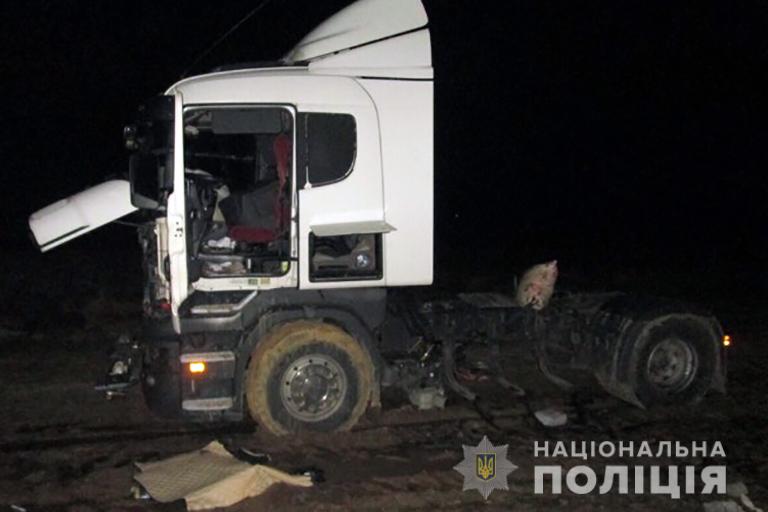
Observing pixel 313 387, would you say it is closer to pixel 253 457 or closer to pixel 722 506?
pixel 253 457

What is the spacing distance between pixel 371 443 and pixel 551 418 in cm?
181

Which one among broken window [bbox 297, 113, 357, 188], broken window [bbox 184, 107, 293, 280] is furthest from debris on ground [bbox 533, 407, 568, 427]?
broken window [bbox 297, 113, 357, 188]

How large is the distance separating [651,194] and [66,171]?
26.7 meters

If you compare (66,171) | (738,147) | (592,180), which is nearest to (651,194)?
(592,180)

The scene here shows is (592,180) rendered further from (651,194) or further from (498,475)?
(498,475)

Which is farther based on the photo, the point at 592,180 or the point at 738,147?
the point at 738,147

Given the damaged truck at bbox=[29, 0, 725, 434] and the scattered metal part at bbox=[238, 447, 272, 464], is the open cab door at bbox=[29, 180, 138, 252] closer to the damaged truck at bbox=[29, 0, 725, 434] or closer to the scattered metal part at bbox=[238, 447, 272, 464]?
the damaged truck at bbox=[29, 0, 725, 434]

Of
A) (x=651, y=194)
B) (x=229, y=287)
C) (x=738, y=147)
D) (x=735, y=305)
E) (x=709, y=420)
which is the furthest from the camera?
(x=738, y=147)

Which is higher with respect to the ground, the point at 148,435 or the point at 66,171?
the point at 66,171

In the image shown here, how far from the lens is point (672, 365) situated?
27.5ft

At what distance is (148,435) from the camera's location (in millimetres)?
7527

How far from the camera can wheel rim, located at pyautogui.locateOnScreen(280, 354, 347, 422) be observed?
7320 mm

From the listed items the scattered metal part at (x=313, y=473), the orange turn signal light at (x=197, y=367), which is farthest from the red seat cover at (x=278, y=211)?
the scattered metal part at (x=313, y=473)

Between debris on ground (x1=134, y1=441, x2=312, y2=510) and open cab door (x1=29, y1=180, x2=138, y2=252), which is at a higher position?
open cab door (x1=29, y1=180, x2=138, y2=252)
